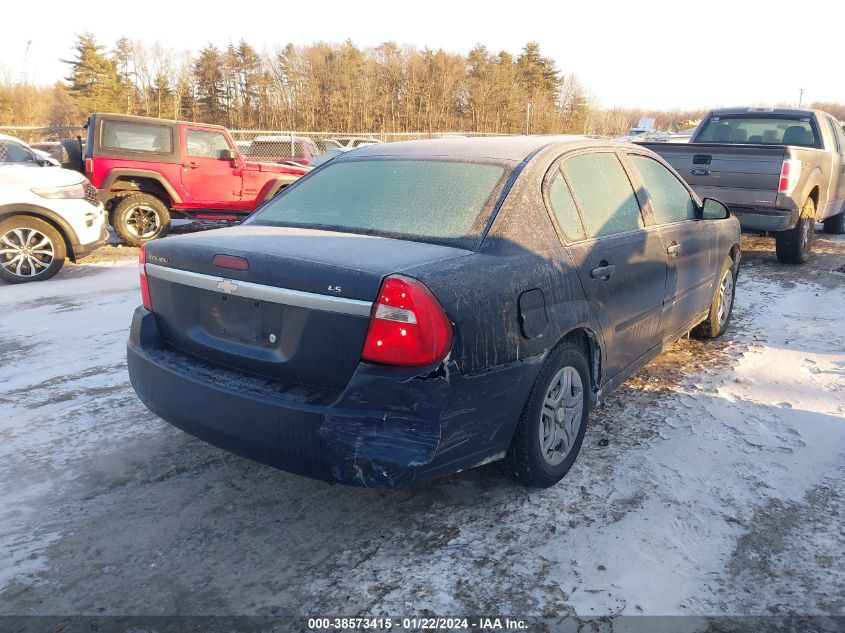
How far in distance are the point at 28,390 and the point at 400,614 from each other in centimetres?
313

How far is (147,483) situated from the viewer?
3166mm

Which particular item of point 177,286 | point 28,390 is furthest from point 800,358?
point 28,390

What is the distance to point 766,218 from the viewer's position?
7852 mm

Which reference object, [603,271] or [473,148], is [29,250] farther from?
[603,271]

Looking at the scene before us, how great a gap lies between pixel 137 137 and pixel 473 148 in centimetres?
871

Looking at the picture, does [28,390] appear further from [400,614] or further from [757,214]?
[757,214]

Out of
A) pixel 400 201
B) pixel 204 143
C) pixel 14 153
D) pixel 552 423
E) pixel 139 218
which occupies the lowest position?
pixel 552 423

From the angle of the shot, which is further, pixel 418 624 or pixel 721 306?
pixel 721 306

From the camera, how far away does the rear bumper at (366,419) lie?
241 cm

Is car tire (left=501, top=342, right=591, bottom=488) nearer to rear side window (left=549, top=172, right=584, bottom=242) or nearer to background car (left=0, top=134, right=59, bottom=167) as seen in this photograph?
rear side window (left=549, top=172, right=584, bottom=242)

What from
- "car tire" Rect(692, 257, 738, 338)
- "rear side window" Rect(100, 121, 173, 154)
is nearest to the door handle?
"car tire" Rect(692, 257, 738, 338)

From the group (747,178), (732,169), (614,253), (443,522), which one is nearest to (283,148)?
(732,169)

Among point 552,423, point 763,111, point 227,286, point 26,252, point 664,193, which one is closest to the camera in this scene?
point 227,286

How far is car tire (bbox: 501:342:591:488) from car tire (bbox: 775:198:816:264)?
21.5ft
